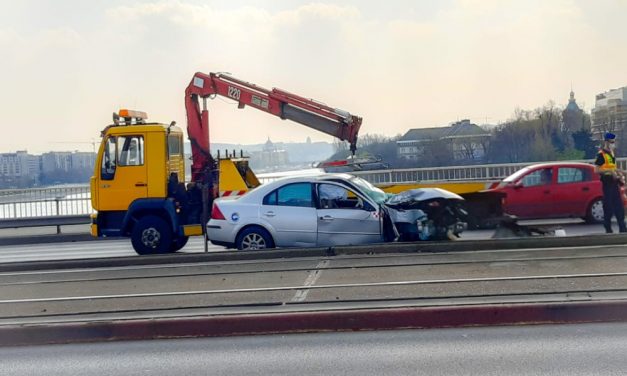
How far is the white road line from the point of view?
8.58 m

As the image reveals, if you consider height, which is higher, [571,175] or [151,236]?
[571,175]

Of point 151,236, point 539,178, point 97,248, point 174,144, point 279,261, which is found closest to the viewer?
point 279,261

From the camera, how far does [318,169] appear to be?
20.9 m

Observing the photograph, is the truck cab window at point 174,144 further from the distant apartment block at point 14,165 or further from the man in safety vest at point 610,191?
the man in safety vest at point 610,191

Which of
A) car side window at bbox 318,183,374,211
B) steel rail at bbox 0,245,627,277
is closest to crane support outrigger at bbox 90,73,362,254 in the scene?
car side window at bbox 318,183,374,211

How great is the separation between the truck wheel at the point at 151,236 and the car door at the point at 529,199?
296 inches

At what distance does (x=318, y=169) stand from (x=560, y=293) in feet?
43.2

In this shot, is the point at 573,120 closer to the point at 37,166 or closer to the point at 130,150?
the point at 130,150

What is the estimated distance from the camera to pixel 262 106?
1964 cm

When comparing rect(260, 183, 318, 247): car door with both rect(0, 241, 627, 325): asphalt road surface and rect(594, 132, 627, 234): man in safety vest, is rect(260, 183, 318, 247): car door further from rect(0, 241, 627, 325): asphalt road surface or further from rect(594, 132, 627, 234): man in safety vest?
rect(594, 132, 627, 234): man in safety vest

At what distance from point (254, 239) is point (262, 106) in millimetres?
6859

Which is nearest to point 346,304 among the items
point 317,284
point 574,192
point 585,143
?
point 317,284

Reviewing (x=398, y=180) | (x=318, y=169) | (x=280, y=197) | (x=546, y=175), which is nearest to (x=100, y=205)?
(x=280, y=197)

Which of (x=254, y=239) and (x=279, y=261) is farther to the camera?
(x=254, y=239)
